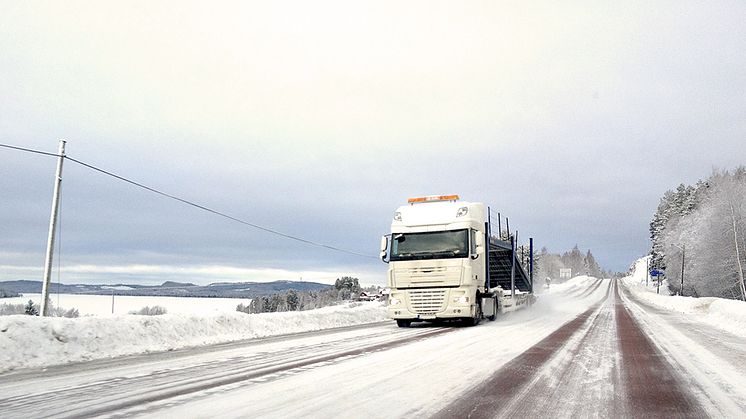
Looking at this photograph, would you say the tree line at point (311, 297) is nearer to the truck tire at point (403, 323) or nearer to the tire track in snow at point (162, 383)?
the truck tire at point (403, 323)

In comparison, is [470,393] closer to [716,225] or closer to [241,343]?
[241,343]

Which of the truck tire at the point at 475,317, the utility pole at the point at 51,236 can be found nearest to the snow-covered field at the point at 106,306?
the utility pole at the point at 51,236

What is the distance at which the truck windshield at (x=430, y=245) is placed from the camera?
1683 cm

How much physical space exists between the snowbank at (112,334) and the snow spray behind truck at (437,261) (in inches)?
145

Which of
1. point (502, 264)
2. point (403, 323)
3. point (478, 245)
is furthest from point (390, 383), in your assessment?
point (502, 264)

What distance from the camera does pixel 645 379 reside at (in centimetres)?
726

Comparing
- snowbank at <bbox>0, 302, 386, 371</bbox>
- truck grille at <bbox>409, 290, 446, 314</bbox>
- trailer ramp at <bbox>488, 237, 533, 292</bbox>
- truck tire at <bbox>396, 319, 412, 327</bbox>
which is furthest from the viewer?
trailer ramp at <bbox>488, 237, 533, 292</bbox>

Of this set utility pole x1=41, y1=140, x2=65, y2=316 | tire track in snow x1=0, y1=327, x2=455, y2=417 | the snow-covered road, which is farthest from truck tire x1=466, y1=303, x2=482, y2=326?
utility pole x1=41, y1=140, x2=65, y2=316

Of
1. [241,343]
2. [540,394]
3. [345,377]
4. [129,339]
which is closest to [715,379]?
[540,394]

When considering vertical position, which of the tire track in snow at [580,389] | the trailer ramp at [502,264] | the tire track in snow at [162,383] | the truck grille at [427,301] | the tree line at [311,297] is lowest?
the tree line at [311,297]

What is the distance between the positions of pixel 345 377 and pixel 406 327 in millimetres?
10585

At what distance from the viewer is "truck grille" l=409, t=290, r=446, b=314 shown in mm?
16625

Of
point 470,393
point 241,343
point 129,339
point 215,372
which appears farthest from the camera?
point 241,343

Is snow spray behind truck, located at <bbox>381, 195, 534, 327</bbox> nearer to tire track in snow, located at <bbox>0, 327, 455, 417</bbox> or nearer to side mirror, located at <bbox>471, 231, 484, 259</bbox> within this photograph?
side mirror, located at <bbox>471, 231, 484, 259</bbox>
